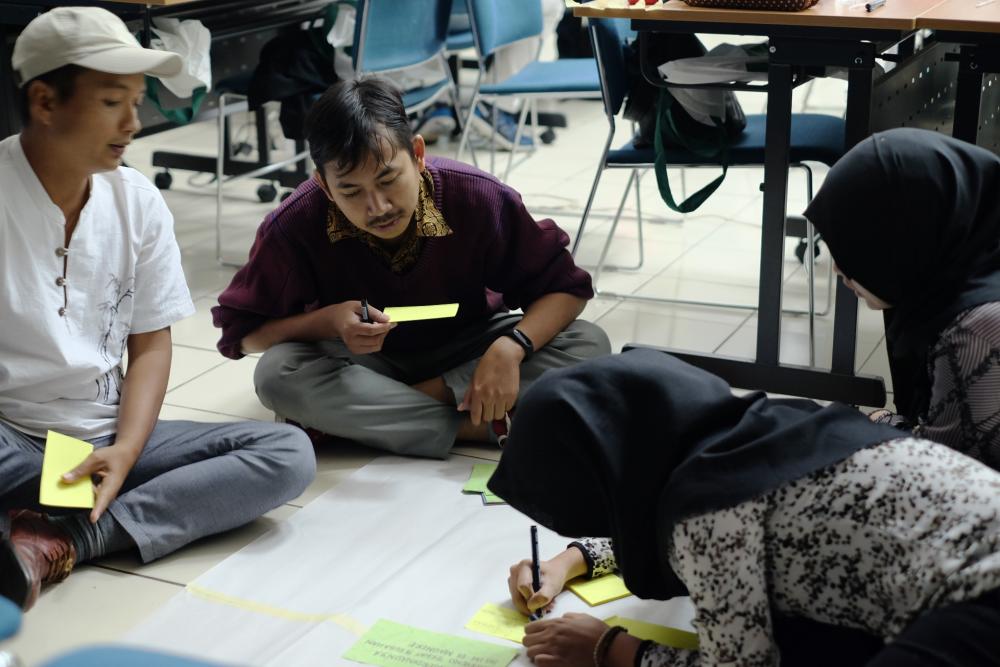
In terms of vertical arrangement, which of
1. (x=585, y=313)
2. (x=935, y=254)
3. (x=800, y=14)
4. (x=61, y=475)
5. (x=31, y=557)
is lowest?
(x=585, y=313)

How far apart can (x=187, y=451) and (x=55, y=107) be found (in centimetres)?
60

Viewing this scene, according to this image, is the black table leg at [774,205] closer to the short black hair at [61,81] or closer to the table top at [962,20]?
the table top at [962,20]

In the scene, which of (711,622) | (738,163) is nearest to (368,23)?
(738,163)

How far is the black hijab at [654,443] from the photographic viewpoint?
1.33 meters

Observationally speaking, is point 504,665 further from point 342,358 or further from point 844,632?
point 342,358

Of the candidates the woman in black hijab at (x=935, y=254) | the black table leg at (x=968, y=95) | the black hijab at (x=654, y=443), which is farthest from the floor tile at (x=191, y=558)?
the black table leg at (x=968, y=95)

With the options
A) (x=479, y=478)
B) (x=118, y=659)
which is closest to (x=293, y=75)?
(x=479, y=478)

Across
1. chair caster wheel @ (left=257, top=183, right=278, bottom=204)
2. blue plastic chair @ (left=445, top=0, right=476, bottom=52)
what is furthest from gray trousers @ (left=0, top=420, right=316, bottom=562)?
blue plastic chair @ (left=445, top=0, right=476, bottom=52)

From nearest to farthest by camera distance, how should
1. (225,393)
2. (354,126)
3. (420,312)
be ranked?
(354,126) < (420,312) < (225,393)

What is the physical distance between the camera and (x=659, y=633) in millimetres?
1729

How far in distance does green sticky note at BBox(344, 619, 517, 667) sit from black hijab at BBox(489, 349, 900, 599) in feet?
1.17

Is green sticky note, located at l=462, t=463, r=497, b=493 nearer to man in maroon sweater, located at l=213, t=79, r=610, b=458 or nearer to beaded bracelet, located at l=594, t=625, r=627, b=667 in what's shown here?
man in maroon sweater, located at l=213, t=79, r=610, b=458

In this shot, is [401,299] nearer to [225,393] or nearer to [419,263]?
[419,263]

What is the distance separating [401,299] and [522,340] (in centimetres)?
25
